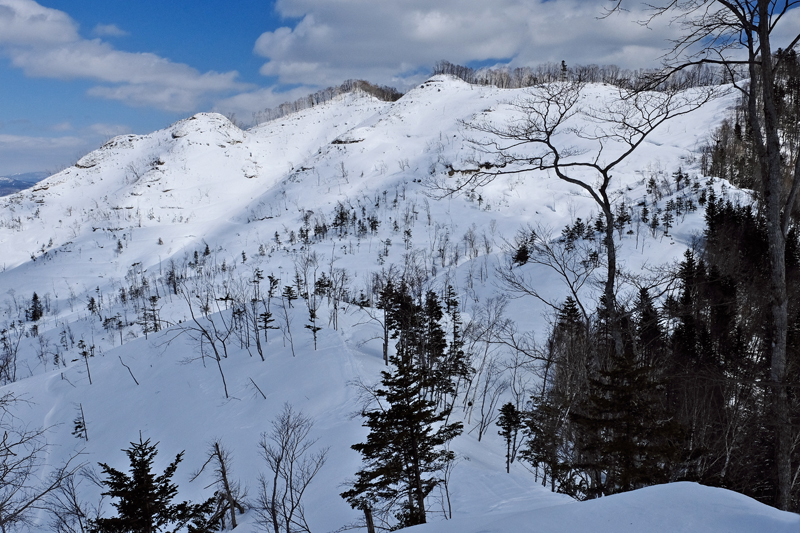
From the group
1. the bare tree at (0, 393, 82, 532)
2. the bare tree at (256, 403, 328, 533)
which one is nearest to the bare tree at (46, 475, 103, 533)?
the bare tree at (0, 393, 82, 532)

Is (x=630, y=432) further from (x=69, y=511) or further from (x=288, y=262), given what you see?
(x=288, y=262)

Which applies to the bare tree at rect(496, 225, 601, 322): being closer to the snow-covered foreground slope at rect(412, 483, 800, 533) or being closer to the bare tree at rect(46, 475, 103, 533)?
the snow-covered foreground slope at rect(412, 483, 800, 533)

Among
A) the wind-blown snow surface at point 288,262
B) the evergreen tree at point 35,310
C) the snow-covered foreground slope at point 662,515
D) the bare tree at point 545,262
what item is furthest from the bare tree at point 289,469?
the evergreen tree at point 35,310

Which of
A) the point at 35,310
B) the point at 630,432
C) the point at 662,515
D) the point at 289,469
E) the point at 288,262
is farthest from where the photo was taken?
the point at 35,310

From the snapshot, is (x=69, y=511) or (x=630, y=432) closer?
(x=630, y=432)

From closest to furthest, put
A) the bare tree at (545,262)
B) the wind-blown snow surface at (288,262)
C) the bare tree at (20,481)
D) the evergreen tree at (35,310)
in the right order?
the bare tree at (545,262), the bare tree at (20,481), the wind-blown snow surface at (288,262), the evergreen tree at (35,310)

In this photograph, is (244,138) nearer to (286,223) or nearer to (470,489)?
(286,223)

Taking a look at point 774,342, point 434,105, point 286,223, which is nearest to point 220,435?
point 774,342

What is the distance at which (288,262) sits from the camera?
87625 millimetres

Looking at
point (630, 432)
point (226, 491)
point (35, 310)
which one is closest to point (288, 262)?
point (35, 310)

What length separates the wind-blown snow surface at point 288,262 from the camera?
1789cm

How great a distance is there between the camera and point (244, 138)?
18062cm

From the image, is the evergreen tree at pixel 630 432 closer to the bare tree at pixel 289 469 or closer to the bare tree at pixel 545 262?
the bare tree at pixel 545 262

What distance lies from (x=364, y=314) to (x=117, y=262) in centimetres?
9887
